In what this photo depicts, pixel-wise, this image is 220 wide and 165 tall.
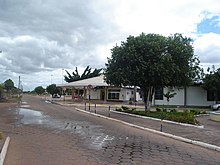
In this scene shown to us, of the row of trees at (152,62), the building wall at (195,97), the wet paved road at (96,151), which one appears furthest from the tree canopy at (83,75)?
the wet paved road at (96,151)

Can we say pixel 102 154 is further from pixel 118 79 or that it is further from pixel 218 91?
pixel 218 91

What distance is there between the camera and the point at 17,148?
9.74 m

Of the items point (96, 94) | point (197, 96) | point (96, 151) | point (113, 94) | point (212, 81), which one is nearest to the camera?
point (96, 151)

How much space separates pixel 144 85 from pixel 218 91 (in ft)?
66.4

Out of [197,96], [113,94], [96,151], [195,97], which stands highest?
[113,94]

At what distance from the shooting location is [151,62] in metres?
23.6

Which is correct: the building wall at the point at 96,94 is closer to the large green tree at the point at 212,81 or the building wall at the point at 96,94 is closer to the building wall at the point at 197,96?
the building wall at the point at 197,96

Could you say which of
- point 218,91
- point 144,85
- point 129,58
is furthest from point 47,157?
point 218,91

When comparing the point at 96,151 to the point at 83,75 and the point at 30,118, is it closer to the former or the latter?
the point at 30,118

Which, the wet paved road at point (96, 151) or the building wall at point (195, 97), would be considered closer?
the wet paved road at point (96, 151)

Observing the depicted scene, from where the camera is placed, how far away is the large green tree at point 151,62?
23.3 metres

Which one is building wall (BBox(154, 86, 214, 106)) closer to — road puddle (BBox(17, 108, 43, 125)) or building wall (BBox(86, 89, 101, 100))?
road puddle (BBox(17, 108, 43, 125))

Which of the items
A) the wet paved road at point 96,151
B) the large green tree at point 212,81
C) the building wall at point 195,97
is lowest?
the wet paved road at point 96,151

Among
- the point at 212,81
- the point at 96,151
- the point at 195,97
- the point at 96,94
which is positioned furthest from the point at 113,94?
the point at 96,151
